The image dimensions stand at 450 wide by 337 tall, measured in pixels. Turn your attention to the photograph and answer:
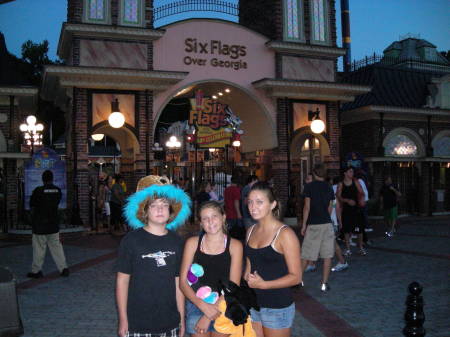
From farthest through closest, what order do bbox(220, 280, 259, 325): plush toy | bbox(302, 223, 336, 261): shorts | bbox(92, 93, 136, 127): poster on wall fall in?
bbox(92, 93, 136, 127): poster on wall < bbox(302, 223, 336, 261): shorts < bbox(220, 280, 259, 325): plush toy

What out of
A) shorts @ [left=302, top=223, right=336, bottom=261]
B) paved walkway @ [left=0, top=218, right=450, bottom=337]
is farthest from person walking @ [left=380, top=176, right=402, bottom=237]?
shorts @ [left=302, top=223, right=336, bottom=261]

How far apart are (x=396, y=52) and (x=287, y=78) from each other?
2543 centimetres

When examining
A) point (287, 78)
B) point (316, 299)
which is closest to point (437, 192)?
point (287, 78)

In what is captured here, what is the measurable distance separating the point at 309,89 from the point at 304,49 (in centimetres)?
165

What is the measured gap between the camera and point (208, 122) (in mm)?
16453

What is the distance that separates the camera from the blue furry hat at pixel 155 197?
322 cm

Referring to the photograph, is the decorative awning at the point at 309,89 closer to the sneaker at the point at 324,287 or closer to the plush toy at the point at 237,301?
the sneaker at the point at 324,287

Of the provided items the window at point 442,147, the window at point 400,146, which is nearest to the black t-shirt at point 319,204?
the window at point 400,146

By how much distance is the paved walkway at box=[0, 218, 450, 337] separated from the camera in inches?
210

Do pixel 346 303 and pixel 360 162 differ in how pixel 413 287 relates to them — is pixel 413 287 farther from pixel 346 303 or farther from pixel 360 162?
pixel 360 162

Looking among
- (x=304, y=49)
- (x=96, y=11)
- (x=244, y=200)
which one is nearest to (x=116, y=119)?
(x=96, y=11)

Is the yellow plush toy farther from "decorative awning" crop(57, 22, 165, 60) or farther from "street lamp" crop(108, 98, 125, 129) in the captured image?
"decorative awning" crop(57, 22, 165, 60)

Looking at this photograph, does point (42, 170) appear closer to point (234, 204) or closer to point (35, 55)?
point (234, 204)

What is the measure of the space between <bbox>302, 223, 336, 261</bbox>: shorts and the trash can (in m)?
4.37
